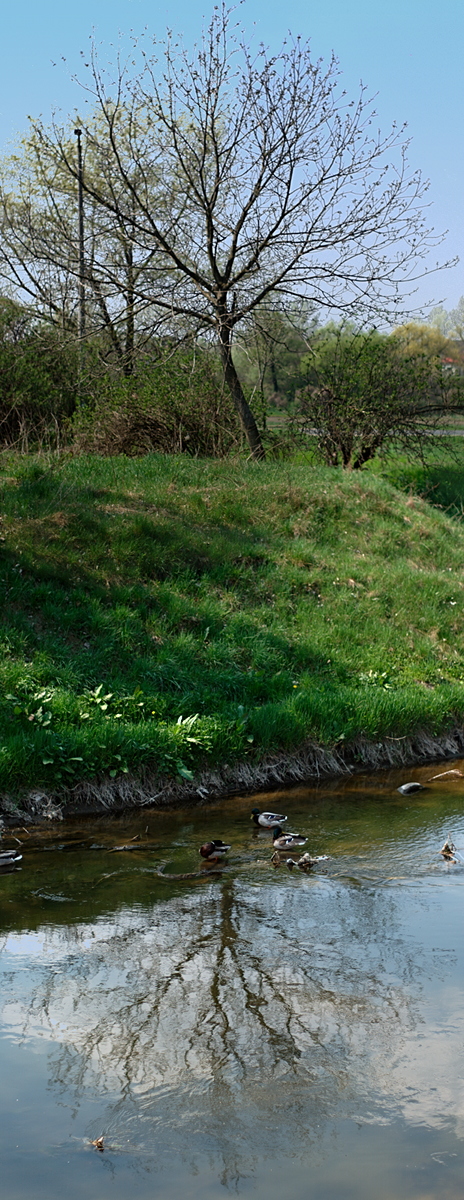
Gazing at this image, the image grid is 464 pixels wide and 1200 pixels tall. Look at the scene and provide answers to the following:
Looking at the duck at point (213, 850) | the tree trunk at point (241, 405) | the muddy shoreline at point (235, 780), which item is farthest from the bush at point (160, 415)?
the duck at point (213, 850)

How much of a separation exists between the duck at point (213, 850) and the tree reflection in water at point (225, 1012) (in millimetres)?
473

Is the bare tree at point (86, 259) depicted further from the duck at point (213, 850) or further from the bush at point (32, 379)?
the duck at point (213, 850)

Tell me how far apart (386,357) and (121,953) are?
1611 cm

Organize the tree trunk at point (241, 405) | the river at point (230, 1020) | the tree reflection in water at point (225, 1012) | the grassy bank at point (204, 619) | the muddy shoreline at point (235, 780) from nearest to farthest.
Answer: the river at point (230, 1020), the tree reflection in water at point (225, 1012), the muddy shoreline at point (235, 780), the grassy bank at point (204, 619), the tree trunk at point (241, 405)

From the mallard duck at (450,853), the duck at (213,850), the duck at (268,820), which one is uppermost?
the duck at (213,850)

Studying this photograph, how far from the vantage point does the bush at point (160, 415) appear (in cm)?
1609

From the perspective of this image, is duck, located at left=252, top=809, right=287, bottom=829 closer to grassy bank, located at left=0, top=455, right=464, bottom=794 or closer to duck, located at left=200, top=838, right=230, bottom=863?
duck, located at left=200, top=838, right=230, bottom=863

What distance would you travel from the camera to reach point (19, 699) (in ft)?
27.8

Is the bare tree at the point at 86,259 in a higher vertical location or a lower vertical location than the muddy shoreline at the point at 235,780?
higher

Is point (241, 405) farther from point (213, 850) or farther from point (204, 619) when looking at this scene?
point (213, 850)

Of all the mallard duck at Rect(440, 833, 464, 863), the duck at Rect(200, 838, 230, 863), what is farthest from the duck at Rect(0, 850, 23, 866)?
the mallard duck at Rect(440, 833, 464, 863)

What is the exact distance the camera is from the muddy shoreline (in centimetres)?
771

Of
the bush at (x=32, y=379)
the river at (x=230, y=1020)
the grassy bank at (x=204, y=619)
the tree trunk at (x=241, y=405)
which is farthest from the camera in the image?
the tree trunk at (x=241, y=405)

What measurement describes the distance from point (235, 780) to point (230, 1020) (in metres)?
4.02
